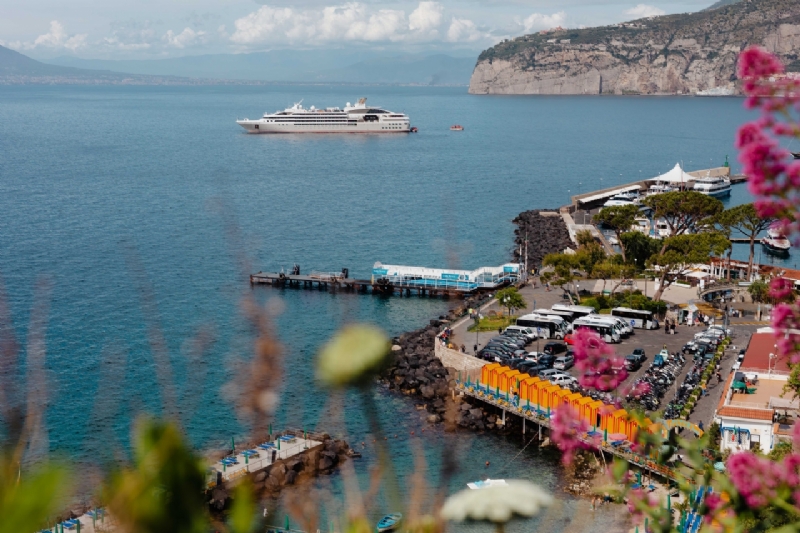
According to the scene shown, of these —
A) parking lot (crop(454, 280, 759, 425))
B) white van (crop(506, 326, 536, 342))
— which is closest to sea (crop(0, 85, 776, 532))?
parking lot (crop(454, 280, 759, 425))

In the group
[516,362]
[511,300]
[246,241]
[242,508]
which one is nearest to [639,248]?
[511,300]

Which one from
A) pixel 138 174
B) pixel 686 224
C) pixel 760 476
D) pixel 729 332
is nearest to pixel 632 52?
pixel 138 174

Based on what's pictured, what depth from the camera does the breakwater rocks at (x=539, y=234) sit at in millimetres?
32156

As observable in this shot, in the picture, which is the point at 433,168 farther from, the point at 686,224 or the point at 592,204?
the point at 686,224

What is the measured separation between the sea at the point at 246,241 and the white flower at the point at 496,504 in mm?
86

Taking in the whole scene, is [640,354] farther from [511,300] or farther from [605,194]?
[605,194]

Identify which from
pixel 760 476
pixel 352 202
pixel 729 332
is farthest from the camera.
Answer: pixel 352 202

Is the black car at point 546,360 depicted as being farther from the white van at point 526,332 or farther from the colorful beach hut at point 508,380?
the white van at point 526,332

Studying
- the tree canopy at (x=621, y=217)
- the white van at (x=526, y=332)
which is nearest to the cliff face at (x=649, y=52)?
the tree canopy at (x=621, y=217)

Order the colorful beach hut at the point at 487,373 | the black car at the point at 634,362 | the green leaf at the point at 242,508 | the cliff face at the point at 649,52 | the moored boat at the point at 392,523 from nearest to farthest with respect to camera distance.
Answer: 1. the green leaf at the point at 242,508
2. the moored boat at the point at 392,523
3. the colorful beach hut at the point at 487,373
4. the black car at the point at 634,362
5. the cliff face at the point at 649,52

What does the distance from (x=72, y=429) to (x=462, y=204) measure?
32160 millimetres

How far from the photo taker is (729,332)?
65.6 ft

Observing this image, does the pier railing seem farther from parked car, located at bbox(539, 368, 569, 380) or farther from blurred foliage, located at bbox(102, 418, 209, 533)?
blurred foliage, located at bbox(102, 418, 209, 533)

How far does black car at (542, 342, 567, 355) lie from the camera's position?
62.6 ft
